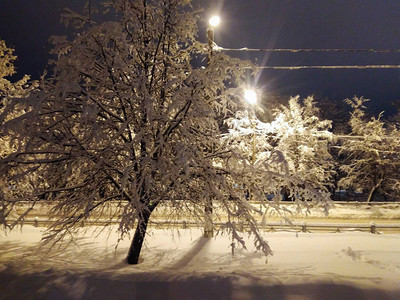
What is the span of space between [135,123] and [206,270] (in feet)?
12.3

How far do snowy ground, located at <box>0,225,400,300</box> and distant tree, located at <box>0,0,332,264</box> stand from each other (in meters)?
0.91

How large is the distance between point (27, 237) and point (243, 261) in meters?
7.66

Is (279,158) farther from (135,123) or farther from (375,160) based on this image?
(375,160)

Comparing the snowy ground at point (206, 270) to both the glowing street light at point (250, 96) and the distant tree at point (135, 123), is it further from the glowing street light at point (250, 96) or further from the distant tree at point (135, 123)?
the glowing street light at point (250, 96)

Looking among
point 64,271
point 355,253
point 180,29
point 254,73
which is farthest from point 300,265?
point 180,29

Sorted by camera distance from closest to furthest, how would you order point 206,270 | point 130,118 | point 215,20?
point 130,118, point 206,270, point 215,20

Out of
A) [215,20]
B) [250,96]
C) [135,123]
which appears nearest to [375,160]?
[215,20]

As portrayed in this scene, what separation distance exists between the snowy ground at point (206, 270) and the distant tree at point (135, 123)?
907mm

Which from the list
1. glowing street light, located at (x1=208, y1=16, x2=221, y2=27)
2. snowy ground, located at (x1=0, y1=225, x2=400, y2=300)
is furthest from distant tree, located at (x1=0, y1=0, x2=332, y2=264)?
glowing street light, located at (x1=208, y1=16, x2=221, y2=27)

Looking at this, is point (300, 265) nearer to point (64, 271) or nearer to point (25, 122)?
point (64, 271)

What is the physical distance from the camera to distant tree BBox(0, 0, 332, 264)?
18.6 feet

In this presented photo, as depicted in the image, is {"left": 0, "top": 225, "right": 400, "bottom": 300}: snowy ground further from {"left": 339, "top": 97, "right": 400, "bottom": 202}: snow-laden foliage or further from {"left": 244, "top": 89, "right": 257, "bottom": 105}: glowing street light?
{"left": 339, "top": 97, "right": 400, "bottom": 202}: snow-laden foliage

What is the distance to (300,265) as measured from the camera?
7.46 m

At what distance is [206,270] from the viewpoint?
693 centimetres
